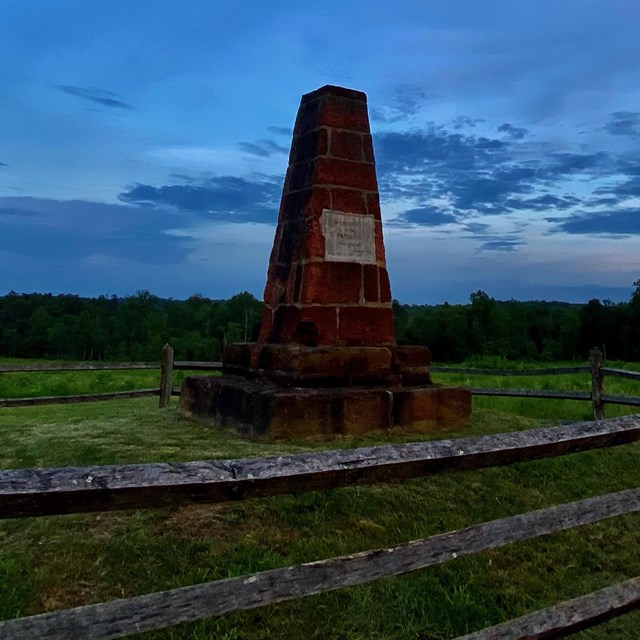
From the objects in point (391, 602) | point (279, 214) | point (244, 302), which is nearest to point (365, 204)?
point (279, 214)

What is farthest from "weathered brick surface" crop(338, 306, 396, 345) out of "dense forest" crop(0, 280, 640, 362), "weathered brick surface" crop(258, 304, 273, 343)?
"dense forest" crop(0, 280, 640, 362)

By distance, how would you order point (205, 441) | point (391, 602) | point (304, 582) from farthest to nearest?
point (205, 441) < point (391, 602) < point (304, 582)

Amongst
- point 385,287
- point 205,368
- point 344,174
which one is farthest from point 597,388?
point 205,368

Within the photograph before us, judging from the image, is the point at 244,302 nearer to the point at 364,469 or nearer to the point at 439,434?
the point at 439,434

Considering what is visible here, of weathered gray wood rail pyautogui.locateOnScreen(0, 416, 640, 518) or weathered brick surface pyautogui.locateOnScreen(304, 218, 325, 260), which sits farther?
weathered brick surface pyautogui.locateOnScreen(304, 218, 325, 260)

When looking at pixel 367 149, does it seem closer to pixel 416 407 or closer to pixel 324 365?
pixel 324 365

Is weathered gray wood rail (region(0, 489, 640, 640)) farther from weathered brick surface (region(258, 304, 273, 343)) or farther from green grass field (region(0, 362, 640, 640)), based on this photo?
weathered brick surface (region(258, 304, 273, 343))

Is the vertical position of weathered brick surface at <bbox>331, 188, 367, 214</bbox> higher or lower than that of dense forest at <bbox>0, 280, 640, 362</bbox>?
higher

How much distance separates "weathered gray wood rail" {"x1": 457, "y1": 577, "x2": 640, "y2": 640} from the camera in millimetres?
2518

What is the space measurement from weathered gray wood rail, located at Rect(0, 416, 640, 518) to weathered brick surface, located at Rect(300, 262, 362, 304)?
4610mm

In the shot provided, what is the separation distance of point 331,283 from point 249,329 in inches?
1081

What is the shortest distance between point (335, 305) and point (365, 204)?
4.34ft

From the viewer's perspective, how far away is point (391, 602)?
3.77m

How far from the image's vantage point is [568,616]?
2.67 meters
